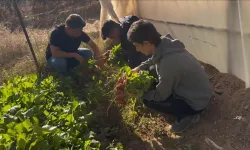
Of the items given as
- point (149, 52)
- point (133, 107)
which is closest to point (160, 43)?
point (149, 52)

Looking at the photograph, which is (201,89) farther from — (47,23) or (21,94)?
(47,23)

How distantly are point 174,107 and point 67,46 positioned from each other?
2.55 meters

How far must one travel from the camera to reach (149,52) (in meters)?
3.21

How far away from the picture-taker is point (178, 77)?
10.3 ft

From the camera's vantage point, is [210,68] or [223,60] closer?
[223,60]

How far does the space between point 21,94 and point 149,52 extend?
1.71 metres

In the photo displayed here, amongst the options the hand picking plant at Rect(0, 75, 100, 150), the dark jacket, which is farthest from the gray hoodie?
the dark jacket

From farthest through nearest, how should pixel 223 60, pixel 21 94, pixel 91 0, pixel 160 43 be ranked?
1. pixel 91 0
2. pixel 223 60
3. pixel 21 94
4. pixel 160 43

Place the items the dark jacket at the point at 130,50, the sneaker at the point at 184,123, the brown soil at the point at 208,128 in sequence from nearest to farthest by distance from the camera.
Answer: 1. the brown soil at the point at 208,128
2. the sneaker at the point at 184,123
3. the dark jacket at the point at 130,50

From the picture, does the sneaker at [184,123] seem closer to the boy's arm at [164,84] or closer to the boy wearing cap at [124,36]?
the boy's arm at [164,84]

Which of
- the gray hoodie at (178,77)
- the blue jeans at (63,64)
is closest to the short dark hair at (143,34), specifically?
the gray hoodie at (178,77)

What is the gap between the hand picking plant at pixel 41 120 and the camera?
2.70 m

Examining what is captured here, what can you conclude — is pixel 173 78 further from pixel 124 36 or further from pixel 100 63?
pixel 100 63

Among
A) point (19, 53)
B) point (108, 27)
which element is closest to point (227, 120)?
point (108, 27)
